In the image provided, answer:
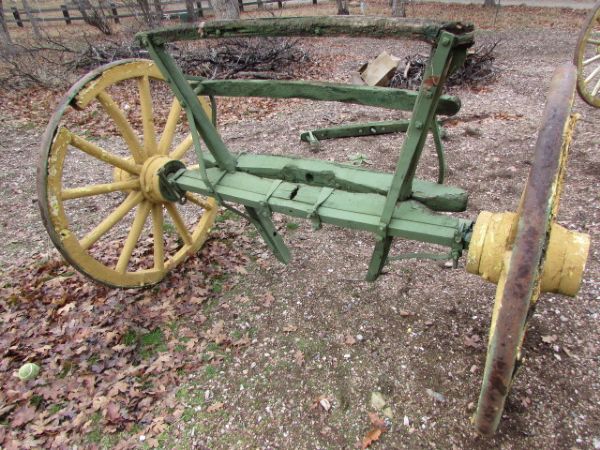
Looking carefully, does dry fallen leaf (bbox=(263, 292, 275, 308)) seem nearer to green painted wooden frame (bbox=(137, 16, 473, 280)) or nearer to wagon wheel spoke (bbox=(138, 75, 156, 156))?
green painted wooden frame (bbox=(137, 16, 473, 280))

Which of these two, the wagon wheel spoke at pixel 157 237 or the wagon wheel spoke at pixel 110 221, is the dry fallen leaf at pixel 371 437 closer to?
the wagon wheel spoke at pixel 157 237

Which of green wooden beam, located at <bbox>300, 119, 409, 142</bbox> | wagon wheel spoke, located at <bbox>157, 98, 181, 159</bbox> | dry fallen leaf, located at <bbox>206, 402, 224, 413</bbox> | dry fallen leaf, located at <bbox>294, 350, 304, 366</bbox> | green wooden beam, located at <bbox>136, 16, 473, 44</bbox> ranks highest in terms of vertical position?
green wooden beam, located at <bbox>136, 16, 473, 44</bbox>

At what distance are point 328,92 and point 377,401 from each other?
1826 millimetres

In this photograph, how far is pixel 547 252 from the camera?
1612 millimetres

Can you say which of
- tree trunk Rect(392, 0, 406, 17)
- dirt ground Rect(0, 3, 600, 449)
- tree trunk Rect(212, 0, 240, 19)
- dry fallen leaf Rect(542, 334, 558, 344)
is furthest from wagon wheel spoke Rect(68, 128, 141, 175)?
tree trunk Rect(392, 0, 406, 17)

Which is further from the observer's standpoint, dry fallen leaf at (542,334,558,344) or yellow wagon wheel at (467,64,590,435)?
dry fallen leaf at (542,334,558,344)

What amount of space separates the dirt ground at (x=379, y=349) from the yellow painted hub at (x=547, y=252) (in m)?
1.05

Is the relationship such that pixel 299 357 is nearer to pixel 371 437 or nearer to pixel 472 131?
pixel 371 437

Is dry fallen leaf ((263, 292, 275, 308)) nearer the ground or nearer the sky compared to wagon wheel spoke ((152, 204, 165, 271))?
nearer the ground

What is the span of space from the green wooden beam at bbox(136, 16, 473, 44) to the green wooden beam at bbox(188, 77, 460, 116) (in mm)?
379

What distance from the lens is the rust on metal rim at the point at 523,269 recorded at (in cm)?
120

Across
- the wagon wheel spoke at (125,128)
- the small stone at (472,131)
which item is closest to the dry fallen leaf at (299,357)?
the wagon wheel spoke at (125,128)

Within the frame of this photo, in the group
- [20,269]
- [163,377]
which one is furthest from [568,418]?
[20,269]

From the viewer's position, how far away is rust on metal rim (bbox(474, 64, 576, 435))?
3.95 feet
